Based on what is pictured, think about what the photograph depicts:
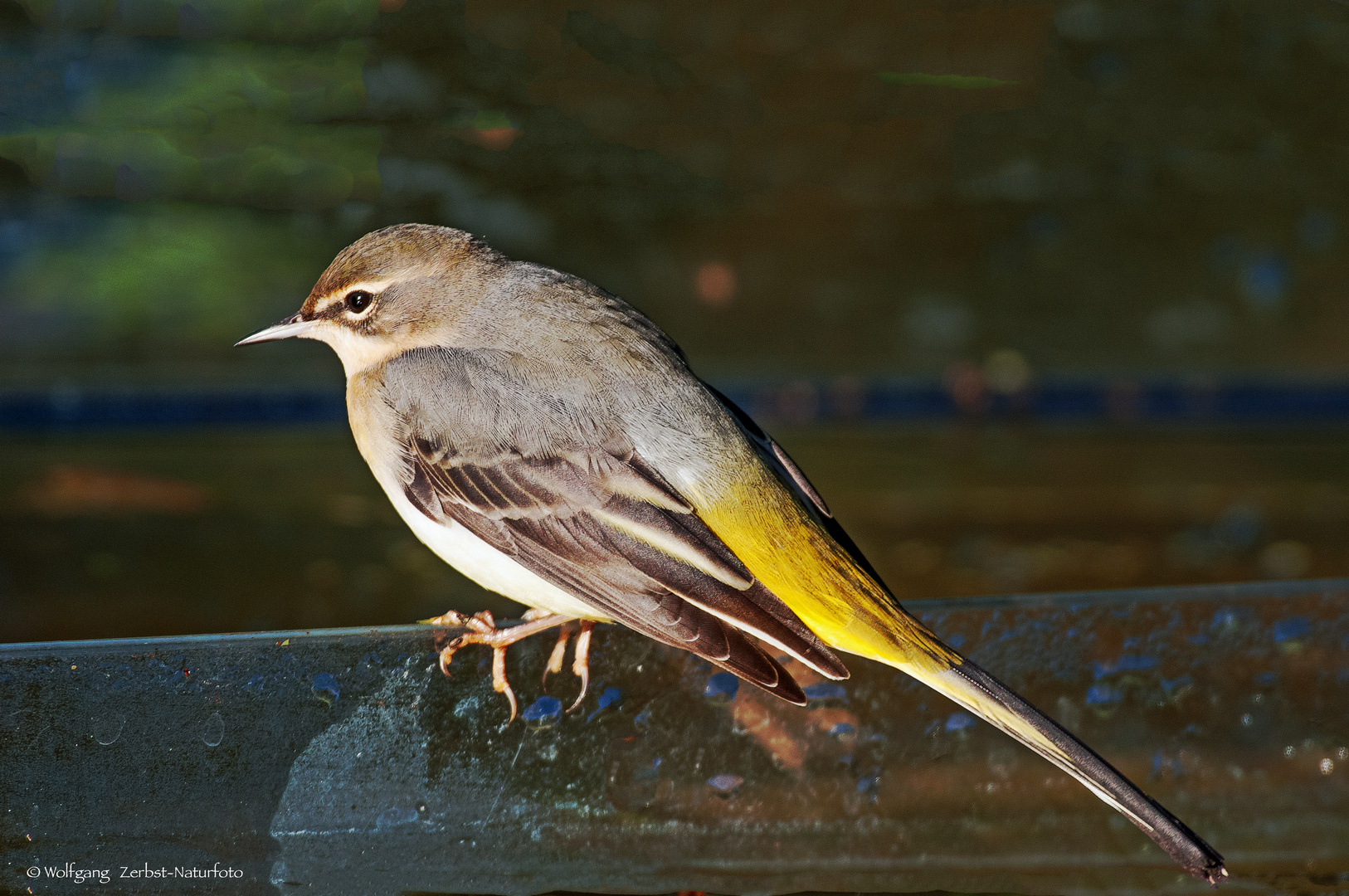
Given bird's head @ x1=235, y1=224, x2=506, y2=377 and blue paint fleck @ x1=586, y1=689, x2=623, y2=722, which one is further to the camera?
bird's head @ x1=235, y1=224, x2=506, y2=377

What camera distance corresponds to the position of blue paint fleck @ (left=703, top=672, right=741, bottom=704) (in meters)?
1.81

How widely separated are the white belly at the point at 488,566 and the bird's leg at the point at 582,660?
0.04m

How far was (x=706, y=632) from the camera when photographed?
156 cm

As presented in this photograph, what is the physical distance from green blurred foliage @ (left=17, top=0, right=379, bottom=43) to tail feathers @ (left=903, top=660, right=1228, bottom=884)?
13.9 ft

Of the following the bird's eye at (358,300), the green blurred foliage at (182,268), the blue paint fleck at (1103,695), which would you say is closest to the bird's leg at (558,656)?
the bird's eye at (358,300)

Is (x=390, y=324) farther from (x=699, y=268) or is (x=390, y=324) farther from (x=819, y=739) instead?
(x=699, y=268)

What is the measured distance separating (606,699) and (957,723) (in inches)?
21.5

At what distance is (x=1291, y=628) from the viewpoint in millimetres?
1918

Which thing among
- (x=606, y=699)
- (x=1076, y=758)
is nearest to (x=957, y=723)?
(x=1076, y=758)

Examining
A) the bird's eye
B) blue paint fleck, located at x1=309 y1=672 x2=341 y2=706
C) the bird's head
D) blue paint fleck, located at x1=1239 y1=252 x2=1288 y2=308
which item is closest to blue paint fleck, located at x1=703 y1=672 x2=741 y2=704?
blue paint fleck, located at x1=309 y1=672 x2=341 y2=706

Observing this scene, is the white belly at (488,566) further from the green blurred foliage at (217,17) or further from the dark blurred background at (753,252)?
the green blurred foliage at (217,17)

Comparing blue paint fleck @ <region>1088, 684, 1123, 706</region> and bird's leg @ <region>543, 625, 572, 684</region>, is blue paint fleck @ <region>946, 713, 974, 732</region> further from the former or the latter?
bird's leg @ <region>543, 625, 572, 684</region>

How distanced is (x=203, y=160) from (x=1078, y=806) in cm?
470

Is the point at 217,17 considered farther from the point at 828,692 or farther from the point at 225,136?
the point at 828,692
